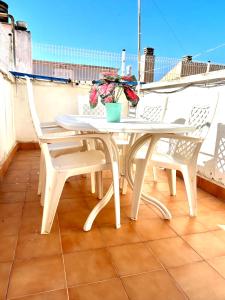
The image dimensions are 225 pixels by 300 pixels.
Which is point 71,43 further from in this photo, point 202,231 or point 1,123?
point 202,231

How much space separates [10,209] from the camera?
6.47ft

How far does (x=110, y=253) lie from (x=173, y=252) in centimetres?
42

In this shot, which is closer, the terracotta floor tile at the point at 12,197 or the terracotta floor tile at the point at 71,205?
the terracotta floor tile at the point at 71,205

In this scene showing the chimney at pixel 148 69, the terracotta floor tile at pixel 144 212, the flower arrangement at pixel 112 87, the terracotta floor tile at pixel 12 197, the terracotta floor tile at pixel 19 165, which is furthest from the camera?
the chimney at pixel 148 69

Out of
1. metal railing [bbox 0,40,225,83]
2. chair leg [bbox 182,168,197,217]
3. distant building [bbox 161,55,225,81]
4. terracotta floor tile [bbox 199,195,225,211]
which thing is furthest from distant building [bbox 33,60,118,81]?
chair leg [bbox 182,168,197,217]

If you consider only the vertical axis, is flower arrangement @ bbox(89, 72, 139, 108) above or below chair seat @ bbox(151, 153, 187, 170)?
above

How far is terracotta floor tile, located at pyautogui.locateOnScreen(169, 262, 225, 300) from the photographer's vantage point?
3.76 feet

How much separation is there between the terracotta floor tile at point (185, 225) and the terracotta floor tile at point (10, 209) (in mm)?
1303

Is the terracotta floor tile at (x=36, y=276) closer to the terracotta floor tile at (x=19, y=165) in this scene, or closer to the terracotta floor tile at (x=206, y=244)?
the terracotta floor tile at (x=206, y=244)

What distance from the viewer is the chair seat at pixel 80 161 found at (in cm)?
162

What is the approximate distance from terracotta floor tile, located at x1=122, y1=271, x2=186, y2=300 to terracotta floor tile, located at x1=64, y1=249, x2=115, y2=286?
0.13 m

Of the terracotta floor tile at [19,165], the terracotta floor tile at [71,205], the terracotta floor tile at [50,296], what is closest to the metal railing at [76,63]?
the terracotta floor tile at [19,165]

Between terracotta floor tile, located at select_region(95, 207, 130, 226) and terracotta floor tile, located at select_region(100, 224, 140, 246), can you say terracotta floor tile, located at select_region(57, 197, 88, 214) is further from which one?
terracotta floor tile, located at select_region(100, 224, 140, 246)

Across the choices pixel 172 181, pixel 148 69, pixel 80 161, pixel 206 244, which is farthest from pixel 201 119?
pixel 148 69
